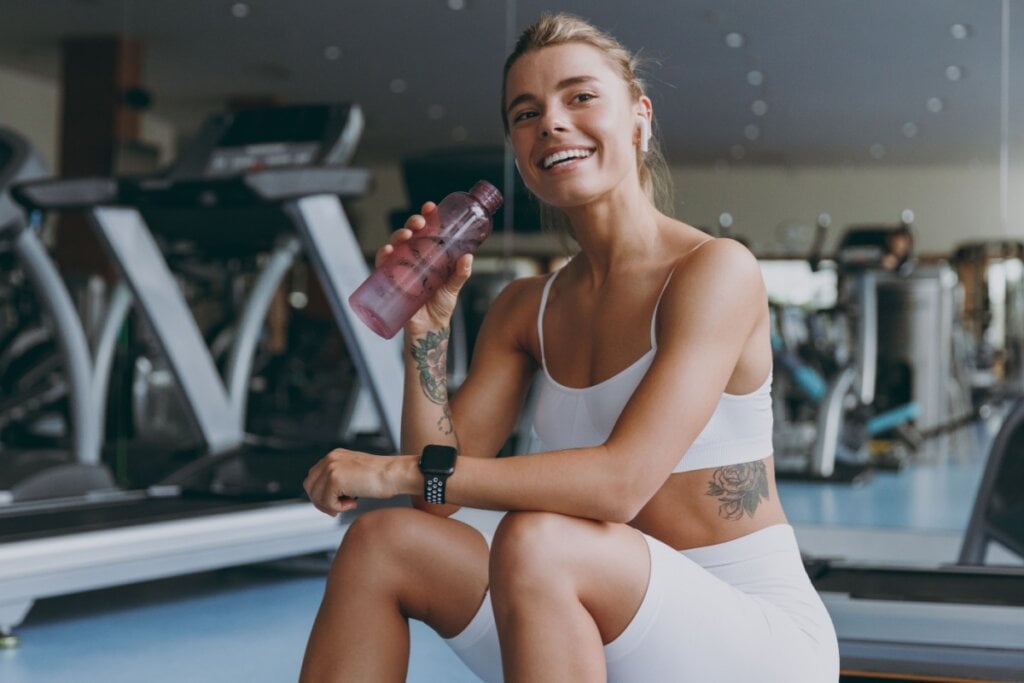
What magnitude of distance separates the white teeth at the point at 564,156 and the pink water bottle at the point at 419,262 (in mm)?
79

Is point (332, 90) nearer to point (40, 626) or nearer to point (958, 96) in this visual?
point (958, 96)

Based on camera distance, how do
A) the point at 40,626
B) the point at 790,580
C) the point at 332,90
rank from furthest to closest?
the point at 332,90
the point at 40,626
the point at 790,580

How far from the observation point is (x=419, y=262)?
129cm

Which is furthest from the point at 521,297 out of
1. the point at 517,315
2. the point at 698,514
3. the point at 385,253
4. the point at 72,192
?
A: the point at 72,192

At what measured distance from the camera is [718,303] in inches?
48.6

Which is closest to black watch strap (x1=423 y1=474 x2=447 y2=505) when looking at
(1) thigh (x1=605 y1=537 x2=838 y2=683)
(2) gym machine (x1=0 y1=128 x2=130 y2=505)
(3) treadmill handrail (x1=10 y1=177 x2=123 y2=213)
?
(1) thigh (x1=605 y1=537 x2=838 y2=683)

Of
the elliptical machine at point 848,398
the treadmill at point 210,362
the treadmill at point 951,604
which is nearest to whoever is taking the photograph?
the treadmill at point 951,604

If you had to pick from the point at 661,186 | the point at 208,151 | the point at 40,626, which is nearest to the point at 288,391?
the point at 208,151

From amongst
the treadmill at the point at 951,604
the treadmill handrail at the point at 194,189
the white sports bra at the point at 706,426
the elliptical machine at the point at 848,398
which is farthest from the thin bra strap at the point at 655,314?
the elliptical machine at the point at 848,398

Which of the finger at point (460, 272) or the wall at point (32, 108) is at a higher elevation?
the wall at point (32, 108)

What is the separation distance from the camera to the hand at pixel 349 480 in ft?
3.90

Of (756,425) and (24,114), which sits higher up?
(24,114)

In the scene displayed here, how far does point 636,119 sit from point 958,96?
241 cm

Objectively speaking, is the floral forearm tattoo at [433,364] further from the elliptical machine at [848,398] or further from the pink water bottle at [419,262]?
the elliptical machine at [848,398]
